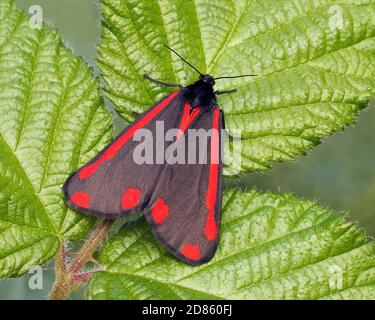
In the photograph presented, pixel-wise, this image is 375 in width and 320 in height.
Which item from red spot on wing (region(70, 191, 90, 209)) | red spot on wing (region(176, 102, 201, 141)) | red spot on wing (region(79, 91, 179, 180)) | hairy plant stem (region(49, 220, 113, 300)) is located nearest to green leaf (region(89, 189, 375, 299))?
hairy plant stem (region(49, 220, 113, 300))

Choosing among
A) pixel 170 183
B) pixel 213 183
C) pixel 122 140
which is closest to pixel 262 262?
pixel 213 183

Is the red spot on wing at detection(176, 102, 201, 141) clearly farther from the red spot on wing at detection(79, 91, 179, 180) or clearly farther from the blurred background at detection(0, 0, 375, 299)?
the blurred background at detection(0, 0, 375, 299)

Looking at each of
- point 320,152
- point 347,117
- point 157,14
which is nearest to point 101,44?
point 157,14

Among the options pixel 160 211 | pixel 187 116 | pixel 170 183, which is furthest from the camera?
pixel 187 116

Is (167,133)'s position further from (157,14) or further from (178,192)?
(157,14)

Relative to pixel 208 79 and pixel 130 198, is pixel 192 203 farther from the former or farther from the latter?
pixel 208 79

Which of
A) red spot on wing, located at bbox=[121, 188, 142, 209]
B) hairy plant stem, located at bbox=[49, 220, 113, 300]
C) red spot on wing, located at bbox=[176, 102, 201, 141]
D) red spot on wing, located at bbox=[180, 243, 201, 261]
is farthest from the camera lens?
red spot on wing, located at bbox=[176, 102, 201, 141]

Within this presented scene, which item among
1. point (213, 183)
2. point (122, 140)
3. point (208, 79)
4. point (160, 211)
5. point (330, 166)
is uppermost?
point (330, 166)

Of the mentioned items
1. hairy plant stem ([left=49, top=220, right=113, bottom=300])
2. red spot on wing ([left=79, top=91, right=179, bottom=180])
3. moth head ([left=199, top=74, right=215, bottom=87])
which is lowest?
hairy plant stem ([left=49, top=220, right=113, bottom=300])
